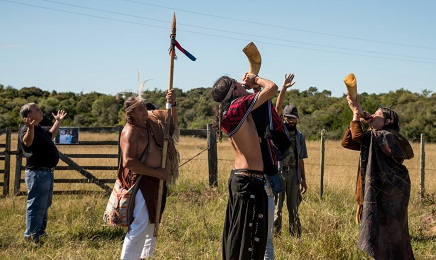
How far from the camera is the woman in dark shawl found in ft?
17.5

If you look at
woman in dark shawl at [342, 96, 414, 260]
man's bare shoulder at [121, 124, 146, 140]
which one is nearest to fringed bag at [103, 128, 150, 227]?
man's bare shoulder at [121, 124, 146, 140]

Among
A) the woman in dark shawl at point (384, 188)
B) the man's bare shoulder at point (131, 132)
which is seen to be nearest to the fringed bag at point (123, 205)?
the man's bare shoulder at point (131, 132)

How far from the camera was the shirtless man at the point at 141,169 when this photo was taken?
200 inches

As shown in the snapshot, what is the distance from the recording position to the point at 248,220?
15.0 ft

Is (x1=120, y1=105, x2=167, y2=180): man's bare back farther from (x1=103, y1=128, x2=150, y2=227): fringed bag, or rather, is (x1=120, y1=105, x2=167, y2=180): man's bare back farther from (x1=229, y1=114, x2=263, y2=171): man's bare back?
(x1=229, y1=114, x2=263, y2=171): man's bare back

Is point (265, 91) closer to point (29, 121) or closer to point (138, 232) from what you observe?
point (138, 232)

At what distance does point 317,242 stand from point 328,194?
4.99 meters

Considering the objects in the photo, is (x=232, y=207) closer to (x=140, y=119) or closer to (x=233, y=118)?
(x=233, y=118)

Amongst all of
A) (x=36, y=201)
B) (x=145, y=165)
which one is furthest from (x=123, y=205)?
(x=36, y=201)

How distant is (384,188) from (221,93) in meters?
1.95

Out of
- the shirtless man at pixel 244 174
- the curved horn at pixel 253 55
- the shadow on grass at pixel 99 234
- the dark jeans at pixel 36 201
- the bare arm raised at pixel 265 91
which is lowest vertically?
the shadow on grass at pixel 99 234

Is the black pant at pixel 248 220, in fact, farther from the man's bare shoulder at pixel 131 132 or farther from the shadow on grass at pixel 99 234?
the shadow on grass at pixel 99 234

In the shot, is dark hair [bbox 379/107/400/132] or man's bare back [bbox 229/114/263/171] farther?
dark hair [bbox 379/107/400/132]

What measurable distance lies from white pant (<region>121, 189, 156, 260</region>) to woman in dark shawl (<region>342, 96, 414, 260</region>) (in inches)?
82.4
